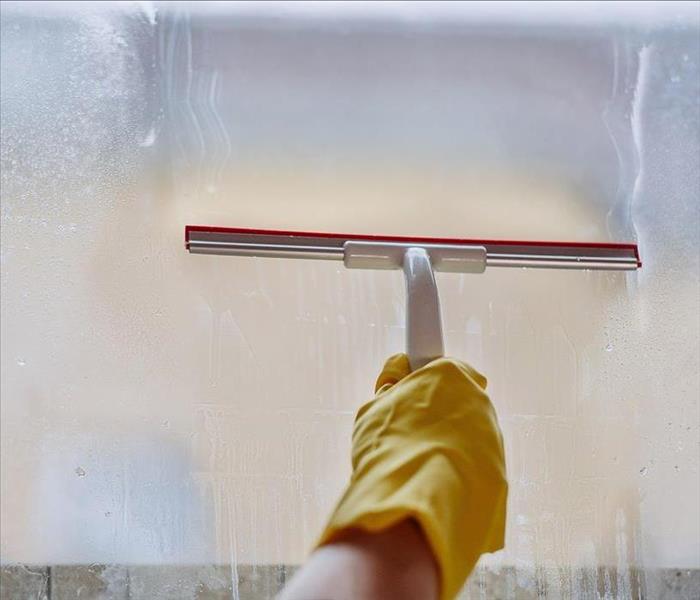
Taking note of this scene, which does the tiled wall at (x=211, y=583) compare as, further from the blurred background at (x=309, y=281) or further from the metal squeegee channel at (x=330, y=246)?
the metal squeegee channel at (x=330, y=246)

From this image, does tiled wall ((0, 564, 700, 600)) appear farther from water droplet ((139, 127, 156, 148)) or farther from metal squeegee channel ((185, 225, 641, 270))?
water droplet ((139, 127, 156, 148))

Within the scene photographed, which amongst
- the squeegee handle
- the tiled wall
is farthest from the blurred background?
the squeegee handle

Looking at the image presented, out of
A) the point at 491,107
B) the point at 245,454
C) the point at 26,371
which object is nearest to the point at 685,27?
the point at 491,107

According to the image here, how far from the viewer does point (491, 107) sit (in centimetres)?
100

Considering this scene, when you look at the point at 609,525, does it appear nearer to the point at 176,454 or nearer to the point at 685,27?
the point at 176,454

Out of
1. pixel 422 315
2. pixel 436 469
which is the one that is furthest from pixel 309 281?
pixel 436 469

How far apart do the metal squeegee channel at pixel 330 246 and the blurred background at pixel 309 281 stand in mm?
70

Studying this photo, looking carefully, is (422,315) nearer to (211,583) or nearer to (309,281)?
(309,281)

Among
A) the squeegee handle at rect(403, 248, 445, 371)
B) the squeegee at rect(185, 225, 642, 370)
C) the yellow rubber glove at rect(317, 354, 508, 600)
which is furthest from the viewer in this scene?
the squeegee at rect(185, 225, 642, 370)

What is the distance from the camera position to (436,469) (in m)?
0.61

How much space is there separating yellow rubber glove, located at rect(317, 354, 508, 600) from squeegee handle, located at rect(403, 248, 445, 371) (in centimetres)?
4

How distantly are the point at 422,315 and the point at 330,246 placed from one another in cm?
14

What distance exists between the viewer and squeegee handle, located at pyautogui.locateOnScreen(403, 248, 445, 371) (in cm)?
72

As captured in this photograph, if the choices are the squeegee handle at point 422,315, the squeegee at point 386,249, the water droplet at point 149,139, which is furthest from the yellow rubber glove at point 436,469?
the water droplet at point 149,139
